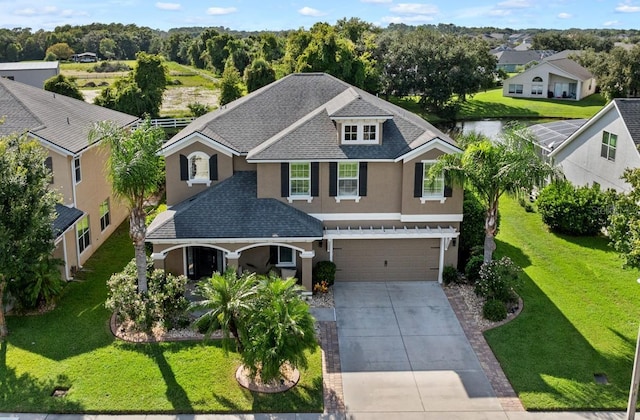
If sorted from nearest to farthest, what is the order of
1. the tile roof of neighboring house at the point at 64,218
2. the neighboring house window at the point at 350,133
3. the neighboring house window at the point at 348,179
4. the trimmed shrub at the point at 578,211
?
1. the tile roof of neighboring house at the point at 64,218
2. the neighboring house window at the point at 348,179
3. the neighboring house window at the point at 350,133
4. the trimmed shrub at the point at 578,211

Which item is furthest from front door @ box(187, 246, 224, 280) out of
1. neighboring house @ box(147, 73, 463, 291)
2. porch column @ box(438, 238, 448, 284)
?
porch column @ box(438, 238, 448, 284)

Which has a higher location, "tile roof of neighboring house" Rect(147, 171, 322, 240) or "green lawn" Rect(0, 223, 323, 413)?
"tile roof of neighboring house" Rect(147, 171, 322, 240)

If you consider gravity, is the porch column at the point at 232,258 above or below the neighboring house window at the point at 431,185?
below

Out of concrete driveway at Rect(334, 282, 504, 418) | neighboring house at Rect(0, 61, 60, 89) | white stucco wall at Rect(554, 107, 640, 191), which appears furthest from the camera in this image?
Answer: neighboring house at Rect(0, 61, 60, 89)

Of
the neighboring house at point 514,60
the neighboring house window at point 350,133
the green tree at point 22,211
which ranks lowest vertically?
the green tree at point 22,211

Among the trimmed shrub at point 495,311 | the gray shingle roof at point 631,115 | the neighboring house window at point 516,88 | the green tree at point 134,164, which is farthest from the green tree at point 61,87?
the neighboring house window at point 516,88

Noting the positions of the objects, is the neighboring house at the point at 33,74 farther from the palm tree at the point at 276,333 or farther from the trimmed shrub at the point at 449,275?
the palm tree at the point at 276,333

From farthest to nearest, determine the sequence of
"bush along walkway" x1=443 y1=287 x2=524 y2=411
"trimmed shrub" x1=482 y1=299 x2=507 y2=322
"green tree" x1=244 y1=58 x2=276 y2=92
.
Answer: "green tree" x1=244 y1=58 x2=276 y2=92 → "trimmed shrub" x1=482 y1=299 x2=507 y2=322 → "bush along walkway" x1=443 y1=287 x2=524 y2=411

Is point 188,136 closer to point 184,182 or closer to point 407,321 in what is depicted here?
point 184,182

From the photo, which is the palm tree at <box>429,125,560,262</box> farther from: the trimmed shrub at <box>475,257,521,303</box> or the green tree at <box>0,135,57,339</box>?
the green tree at <box>0,135,57,339</box>
